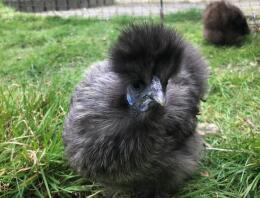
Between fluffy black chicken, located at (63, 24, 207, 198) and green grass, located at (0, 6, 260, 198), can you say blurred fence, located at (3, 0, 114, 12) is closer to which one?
green grass, located at (0, 6, 260, 198)

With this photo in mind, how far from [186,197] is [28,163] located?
3.21ft

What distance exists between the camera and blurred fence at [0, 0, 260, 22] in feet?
28.0

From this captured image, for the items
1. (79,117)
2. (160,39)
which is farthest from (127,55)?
(79,117)

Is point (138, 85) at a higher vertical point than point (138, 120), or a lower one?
higher

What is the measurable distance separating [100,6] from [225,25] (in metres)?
3.59

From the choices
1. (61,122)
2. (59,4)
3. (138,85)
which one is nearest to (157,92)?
(138,85)

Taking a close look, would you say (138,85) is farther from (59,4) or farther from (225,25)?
(59,4)

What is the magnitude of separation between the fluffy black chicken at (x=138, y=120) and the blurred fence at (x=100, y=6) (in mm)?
5723

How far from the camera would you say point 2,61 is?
5.73 metres

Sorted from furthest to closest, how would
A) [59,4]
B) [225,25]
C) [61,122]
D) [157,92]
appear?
[59,4] → [225,25] → [61,122] → [157,92]

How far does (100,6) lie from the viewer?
9.10 m

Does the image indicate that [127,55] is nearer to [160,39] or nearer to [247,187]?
[160,39]

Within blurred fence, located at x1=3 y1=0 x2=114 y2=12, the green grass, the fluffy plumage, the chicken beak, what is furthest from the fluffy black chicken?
blurred fence, located at x1=3 y1=0 x2=114 y2=12

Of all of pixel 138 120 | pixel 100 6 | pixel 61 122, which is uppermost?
pixel 100 6
